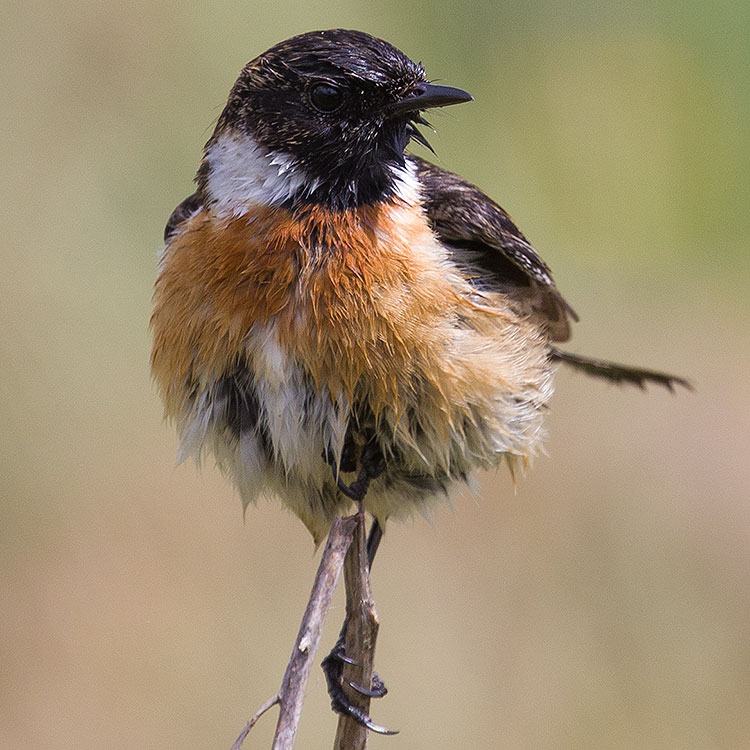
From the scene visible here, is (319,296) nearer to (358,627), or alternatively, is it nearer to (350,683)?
(358,627)

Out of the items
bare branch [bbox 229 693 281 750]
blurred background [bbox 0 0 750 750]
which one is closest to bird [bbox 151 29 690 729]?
bare branch [bbox 229 693 281 750]

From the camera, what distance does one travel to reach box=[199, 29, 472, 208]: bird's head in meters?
4.05

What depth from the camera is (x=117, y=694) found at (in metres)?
5.62

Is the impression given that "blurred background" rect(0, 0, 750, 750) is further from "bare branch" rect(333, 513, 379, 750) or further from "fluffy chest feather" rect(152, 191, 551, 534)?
"bare branch" rect(333, 513, 379, 750)

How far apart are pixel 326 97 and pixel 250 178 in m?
0.38

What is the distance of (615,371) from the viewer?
5.27 metres

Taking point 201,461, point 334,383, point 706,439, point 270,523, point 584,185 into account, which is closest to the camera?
point 334,383

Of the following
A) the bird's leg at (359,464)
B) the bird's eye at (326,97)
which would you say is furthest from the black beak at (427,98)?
the bird's leg at (359,464)

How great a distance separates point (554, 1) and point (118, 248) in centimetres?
268

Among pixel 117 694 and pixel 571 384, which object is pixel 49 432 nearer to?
pixel 117 694

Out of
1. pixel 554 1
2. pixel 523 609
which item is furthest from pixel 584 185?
pixel 523 609

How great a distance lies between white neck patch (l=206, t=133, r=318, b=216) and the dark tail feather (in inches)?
60.5

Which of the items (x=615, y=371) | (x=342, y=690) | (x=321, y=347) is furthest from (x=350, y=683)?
(x=615, y=371)

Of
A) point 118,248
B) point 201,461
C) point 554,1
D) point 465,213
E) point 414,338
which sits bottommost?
point 201,461
